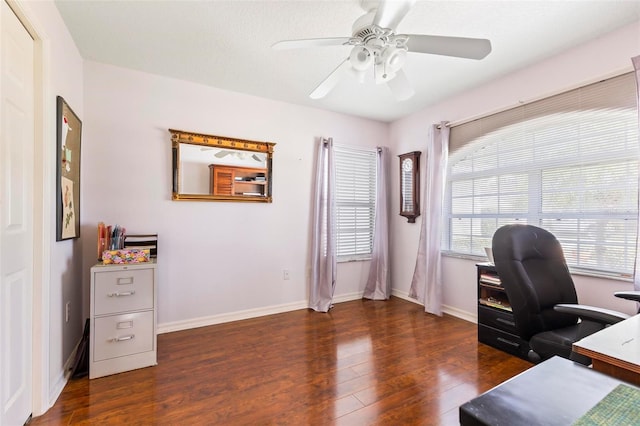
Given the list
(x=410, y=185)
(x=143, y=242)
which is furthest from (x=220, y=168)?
(x=410, y=185)

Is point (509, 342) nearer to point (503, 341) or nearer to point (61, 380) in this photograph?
point (503, 341)

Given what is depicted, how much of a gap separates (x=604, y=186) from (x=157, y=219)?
3.77 m

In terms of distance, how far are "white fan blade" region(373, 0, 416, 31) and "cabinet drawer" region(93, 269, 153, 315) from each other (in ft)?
7.37

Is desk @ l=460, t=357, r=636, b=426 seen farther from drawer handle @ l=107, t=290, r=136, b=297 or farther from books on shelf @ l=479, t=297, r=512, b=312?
drawer handle @ l=107, t=290, r=136, b=297

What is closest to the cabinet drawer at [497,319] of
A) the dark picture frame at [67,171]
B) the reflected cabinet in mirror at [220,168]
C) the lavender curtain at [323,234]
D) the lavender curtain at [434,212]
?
the lavender curtain at [434,212]

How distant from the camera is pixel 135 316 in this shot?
7.11 ft

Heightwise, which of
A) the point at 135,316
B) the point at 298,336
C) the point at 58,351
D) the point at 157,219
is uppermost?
the point at 157,219

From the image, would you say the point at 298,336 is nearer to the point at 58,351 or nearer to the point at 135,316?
the point at 135,316

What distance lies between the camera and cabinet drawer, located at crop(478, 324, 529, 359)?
230cm

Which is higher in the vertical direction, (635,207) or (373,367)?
(635,207)

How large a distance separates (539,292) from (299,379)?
1.58m

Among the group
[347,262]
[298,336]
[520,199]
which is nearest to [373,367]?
[298,336]

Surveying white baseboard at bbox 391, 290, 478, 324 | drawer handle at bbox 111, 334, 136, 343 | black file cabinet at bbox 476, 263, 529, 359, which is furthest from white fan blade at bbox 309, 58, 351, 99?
white baseboard at bbox 391, 290, 478, 324

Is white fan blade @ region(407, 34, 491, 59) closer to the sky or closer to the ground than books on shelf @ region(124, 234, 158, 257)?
closer to the sky
